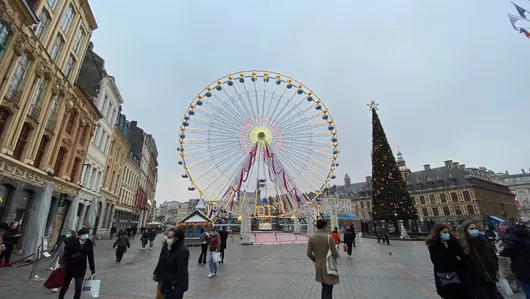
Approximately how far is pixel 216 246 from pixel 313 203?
76.0ft

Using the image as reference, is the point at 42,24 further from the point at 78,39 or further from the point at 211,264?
the point at 211,264

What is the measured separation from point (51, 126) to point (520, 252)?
24207 millimetres

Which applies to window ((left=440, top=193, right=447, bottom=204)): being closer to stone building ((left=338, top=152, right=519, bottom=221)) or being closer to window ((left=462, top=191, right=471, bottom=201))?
stone building ((left=338, top=152, right=519, bottom=221))

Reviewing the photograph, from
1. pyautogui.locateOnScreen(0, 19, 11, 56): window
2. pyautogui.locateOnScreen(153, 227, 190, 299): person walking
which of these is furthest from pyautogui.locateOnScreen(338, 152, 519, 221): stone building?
pyautogui.locateOnScreen(0, 19, 11, 56): window

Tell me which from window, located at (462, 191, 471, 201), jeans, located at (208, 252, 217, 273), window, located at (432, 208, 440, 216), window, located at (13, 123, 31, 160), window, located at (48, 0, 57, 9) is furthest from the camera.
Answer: window, located at (432, 208, 440, 216)

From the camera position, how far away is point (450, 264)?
3996mm

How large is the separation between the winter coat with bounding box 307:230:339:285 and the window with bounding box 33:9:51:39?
2084 centimetres

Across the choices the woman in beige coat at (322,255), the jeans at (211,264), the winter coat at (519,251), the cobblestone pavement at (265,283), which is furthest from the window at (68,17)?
the winter coat at (519,251)

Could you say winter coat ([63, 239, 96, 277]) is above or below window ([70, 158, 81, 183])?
below

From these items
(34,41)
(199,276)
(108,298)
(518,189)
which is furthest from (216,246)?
(518,189)

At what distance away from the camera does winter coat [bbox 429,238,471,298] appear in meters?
3.93

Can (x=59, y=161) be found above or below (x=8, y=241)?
above

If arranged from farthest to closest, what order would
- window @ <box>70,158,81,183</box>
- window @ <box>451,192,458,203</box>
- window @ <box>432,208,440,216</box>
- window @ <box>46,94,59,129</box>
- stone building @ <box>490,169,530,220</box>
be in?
1. stone building @ <box>490,169,530,220</box>
2. window @ <box>432,208,440,216</box>
3. window @ <box>451,192,458,203</box>
4. window @ <box>70,158,81,183</box>
5. window @ <box>46,94,59,129</box>

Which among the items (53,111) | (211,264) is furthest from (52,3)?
(211,264)
